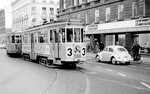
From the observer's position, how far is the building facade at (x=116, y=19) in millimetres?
26734

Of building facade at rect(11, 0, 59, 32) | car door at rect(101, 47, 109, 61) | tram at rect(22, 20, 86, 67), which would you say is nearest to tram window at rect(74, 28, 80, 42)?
tram at rect(22, 20, 86, 67)

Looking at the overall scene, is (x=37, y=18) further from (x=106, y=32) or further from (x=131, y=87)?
(x=131, y=87)

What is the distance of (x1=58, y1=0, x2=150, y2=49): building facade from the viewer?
2673 cm

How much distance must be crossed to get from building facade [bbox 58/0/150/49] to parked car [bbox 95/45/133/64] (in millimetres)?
7033

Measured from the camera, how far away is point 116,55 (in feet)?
64.6

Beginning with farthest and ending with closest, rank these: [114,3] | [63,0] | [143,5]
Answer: [63,0], [114,3], [143,5]

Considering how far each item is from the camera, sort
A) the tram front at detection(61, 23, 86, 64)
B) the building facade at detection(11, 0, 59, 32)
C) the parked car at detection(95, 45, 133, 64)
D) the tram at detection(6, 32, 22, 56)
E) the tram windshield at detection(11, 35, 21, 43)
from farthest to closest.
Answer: the building facade at detection(11, 0, 59, 32) → the tram windshield at detection(11, 35, 21, 43) → the tram at detection(6, 32, 22, 56) → the parked car at detection(95, 45, 133, 64) → the tram front at detection(61, 23, 86, 64)

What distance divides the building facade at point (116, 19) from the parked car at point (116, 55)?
7.03 metres

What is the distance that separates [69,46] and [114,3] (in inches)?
Result: 679

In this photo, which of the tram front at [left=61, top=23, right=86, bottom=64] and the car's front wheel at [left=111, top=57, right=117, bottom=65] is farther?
the car's front wheel at [left=111, top=57, right=117, bottom=65]

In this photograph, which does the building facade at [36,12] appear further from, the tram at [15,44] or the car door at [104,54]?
the car door at [104,54]

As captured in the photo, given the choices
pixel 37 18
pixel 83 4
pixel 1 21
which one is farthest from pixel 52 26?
pixel 1 21

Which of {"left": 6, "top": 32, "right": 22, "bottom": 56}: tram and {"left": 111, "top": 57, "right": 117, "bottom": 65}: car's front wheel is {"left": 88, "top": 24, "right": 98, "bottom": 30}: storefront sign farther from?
{"left": 111, "top": 57, "right": 117, "bottom": 65}: car's front wheel

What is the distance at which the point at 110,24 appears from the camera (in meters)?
31.3
